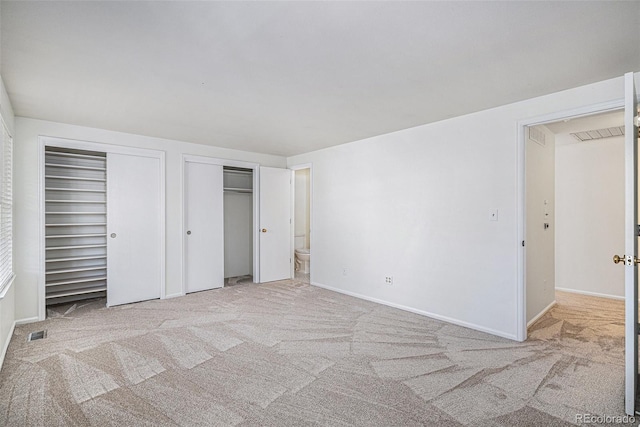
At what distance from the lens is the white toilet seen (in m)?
6.24

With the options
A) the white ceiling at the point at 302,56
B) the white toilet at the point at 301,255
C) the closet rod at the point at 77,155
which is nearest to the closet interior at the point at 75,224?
the closet rod at the point at 77,155

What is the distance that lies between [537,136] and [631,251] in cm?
205

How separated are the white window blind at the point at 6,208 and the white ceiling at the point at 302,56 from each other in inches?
18.7

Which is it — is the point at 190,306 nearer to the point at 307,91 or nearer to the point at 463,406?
the point at 307,91

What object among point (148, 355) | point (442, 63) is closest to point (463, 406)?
point (442, 63)

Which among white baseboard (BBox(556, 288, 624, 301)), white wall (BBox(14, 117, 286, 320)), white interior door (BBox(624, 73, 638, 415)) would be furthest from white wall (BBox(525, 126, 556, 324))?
white wall (BBox(14, 117, 286, 320))

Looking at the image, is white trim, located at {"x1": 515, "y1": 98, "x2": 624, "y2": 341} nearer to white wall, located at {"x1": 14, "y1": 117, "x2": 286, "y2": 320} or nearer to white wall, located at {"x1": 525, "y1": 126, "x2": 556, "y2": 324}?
white wall, located at {"x1": 525, "y1": 126, "x2": 556, "y2": 324}

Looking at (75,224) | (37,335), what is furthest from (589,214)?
(75,224)

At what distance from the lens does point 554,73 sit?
243 centimetres

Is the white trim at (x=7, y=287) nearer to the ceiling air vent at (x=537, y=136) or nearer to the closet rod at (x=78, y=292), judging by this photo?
the closet rod at (x=78, y=292)

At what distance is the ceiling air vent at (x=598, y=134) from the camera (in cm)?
405

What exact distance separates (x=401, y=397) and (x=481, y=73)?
2.46 m

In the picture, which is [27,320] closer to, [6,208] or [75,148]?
[6,208]

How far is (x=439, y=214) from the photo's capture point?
145 inches
